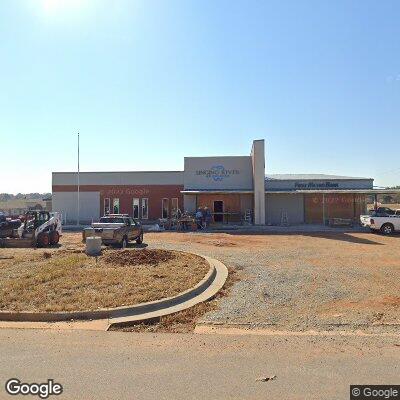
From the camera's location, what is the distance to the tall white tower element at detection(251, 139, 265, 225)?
111ft

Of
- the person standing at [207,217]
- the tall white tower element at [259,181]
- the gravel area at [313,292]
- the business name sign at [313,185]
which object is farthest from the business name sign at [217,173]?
the gravel area at [313,292]

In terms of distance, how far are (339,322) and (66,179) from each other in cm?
3552

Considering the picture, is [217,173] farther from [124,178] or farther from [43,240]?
[43,240]

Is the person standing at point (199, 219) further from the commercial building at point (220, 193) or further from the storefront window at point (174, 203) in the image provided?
the storefront window at point (174, 203)

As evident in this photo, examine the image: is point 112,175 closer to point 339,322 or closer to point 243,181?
point 243,181

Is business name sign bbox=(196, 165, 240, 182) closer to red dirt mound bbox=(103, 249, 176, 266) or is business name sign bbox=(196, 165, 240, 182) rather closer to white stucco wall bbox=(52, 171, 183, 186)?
white stucco wall bbox=(52, 171, 183, 186)

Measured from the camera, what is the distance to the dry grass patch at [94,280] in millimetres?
8430

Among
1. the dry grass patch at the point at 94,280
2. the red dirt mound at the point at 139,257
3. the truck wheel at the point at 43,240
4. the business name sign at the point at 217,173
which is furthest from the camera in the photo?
Answer: the business name sign at the point at 217,173

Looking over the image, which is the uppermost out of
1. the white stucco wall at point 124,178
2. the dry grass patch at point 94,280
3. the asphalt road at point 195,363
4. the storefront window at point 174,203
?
the white stucco wall at point 124,178

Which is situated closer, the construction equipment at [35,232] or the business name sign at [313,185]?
the construction equipment at [35,232]

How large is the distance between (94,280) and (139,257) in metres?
4.21
